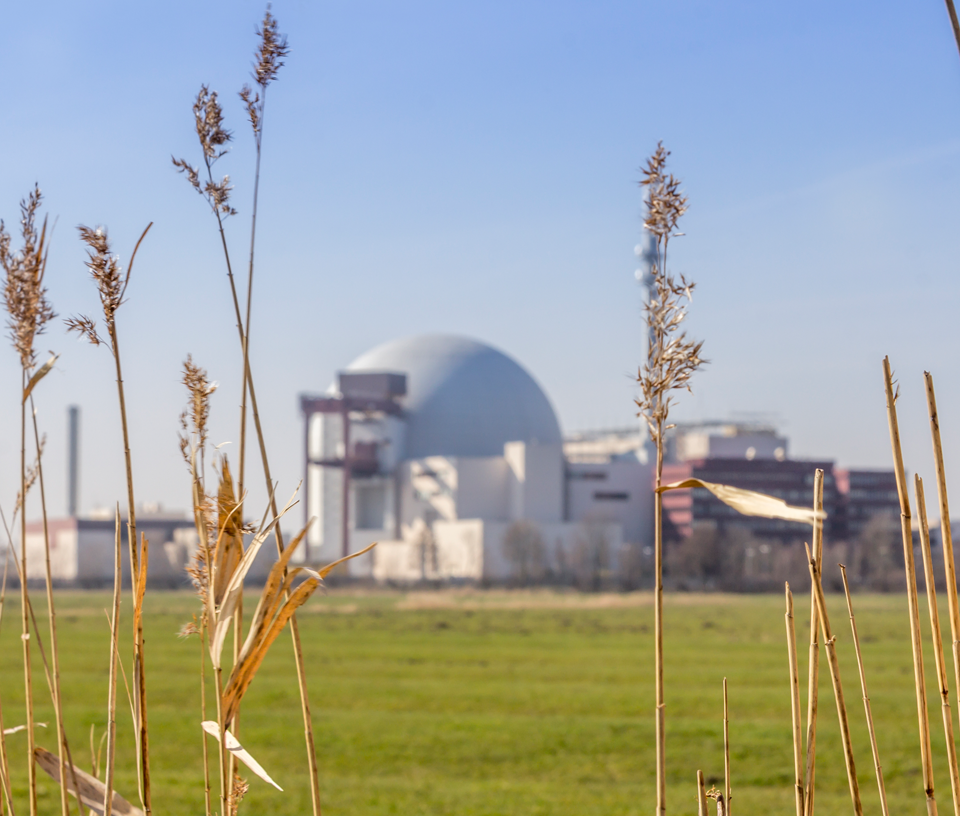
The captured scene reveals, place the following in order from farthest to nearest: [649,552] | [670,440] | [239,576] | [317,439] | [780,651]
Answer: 1. [670,440]
2. [317,439]
3. [649,552]
4. [780,651]
5. [239,576]

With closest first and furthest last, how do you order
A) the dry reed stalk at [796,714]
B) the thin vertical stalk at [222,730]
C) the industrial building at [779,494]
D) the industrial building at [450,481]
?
1. the thin vertical stalk at [222,730]
2. the dry reed stalk at [796,714]
3. the industrial building at [779,494]
4. the industrial building at [450,481]

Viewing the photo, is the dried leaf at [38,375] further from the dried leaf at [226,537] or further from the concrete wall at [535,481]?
the concrete wall at [535,481]

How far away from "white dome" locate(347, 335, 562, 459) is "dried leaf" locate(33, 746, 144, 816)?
235ft

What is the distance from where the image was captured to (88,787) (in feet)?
7.22

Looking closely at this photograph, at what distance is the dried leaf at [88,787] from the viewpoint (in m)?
2.16

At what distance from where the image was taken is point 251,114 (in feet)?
6.18

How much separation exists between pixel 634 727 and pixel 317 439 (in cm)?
6097

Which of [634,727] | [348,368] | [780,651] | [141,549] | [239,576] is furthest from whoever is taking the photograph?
[348,368]

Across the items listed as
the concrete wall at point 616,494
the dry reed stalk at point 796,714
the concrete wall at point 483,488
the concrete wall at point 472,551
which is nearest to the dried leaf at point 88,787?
the dry reed stalk at point 796,714

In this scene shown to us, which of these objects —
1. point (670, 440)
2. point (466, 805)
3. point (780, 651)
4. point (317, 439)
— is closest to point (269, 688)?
point (466, 805)

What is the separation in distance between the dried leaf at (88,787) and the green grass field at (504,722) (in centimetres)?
799

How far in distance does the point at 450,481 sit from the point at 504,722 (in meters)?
54.5

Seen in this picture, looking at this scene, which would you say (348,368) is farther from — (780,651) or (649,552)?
(780,651)

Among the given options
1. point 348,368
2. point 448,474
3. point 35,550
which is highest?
point 348,368
